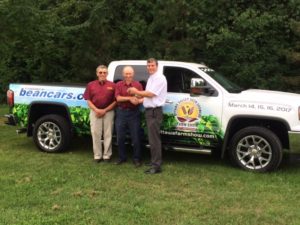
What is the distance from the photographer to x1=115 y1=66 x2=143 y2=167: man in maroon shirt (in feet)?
27.4

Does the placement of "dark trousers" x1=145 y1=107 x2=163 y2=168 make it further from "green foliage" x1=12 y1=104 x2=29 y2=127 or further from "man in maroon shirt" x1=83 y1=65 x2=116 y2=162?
"green foliage" x1=12 y1=104 x2=29 y2=127

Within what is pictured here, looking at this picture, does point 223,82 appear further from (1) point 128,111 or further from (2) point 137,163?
(2) point 137,163

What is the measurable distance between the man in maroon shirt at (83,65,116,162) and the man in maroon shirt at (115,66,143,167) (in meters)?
0.23

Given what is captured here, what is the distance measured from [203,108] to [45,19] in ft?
24.4

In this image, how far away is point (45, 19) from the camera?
14141 millimetres

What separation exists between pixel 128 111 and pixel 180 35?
793cm

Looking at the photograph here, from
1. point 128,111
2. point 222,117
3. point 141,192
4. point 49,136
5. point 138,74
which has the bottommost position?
point 141,192

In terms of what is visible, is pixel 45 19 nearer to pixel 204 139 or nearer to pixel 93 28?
pixel 93 28

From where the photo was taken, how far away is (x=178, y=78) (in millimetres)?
8609

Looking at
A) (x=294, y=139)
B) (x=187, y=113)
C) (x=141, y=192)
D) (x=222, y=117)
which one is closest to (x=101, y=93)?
(x=187, y=113)

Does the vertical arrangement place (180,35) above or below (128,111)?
above

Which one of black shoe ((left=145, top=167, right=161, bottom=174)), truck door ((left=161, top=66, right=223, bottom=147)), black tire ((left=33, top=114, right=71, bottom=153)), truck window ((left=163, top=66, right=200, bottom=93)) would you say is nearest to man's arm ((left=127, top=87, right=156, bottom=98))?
truck door ((left=161, top=66, right=223, bottom=147))

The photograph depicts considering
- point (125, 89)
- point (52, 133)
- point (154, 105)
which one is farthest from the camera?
point (52, 133)

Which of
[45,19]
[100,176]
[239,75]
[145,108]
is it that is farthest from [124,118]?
[239,75]
